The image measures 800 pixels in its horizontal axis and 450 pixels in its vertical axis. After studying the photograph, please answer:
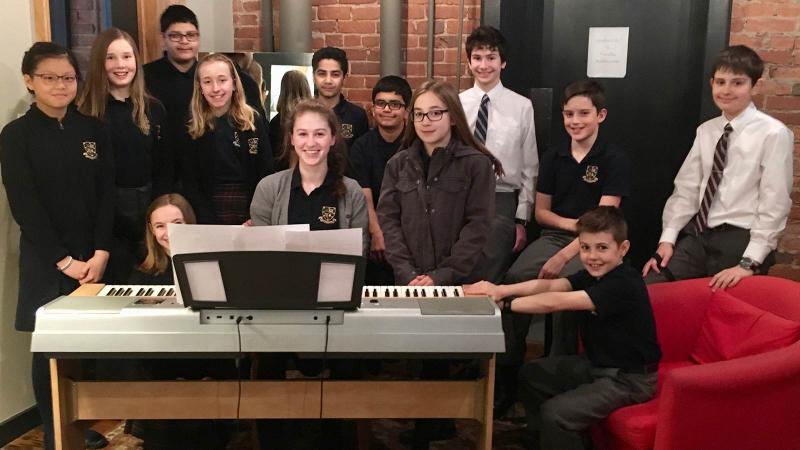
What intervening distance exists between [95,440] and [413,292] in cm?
148

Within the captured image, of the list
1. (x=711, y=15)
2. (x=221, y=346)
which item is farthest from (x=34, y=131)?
(x=711, y=15)

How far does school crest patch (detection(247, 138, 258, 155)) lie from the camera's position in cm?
332

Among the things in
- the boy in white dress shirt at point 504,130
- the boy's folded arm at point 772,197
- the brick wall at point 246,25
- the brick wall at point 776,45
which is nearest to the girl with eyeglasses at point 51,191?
the boy in white dress shirt at point 504,130

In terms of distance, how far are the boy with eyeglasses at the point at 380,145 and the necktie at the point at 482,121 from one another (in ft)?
1.23

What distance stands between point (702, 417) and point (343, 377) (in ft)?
3.84

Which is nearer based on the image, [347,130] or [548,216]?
[548,216]

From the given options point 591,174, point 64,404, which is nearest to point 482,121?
point 591,174

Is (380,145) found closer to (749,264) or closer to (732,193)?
(732,193)

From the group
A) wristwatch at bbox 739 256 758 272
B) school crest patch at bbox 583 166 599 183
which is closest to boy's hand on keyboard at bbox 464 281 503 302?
school crest patch at bbox 583 166 599 183

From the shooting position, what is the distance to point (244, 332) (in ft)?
7.43

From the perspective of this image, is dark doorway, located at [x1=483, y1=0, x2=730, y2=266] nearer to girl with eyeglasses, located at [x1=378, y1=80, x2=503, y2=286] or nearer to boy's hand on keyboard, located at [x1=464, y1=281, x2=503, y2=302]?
girl with eyeglasses, located at [x1=378, y1=80, x2=503, y2=286]

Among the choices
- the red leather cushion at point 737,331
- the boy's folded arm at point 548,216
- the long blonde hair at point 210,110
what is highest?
the long blonde hair at point 210,110

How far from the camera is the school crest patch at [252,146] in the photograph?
332cm

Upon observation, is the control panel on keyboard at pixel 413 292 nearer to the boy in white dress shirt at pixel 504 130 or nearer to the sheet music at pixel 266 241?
the sheet music at pixel 266 241
